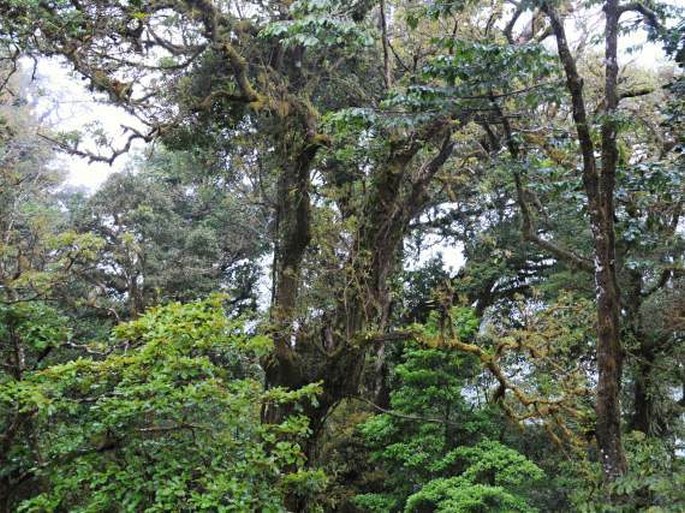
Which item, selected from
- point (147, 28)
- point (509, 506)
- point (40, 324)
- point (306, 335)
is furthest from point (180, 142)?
point (509, 506)

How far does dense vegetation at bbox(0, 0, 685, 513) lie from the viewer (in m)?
3.58

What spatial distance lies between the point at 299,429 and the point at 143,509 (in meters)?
1.01

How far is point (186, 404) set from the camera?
11.4ft

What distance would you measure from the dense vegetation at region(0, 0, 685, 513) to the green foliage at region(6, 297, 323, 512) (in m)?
0.02

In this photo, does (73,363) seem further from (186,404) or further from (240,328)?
(240,328)

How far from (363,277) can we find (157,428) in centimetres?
291

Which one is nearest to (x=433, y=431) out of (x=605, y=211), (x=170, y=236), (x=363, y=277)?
(x=363, y=277)

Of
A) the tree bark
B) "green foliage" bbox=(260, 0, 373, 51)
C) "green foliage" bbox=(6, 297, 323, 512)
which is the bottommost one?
"green foliage" bbox=(6, 297, 323, 512)

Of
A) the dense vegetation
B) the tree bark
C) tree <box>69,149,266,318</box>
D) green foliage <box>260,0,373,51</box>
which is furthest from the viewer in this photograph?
tree <box>69,149,266,318</box>

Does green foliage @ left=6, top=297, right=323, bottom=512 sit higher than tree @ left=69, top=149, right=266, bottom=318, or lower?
lower

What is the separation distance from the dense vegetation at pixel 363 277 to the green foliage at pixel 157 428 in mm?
16

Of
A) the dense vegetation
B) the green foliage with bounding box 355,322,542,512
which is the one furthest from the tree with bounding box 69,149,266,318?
the green foliage with bounding box 355,322,542,512

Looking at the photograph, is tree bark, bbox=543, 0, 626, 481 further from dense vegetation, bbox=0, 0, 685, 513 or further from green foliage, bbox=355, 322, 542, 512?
green foliage, bbox=355, 322, 542, 512

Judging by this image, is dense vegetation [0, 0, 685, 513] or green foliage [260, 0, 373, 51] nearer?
dense vegetation [0, 0, 685, 513]
